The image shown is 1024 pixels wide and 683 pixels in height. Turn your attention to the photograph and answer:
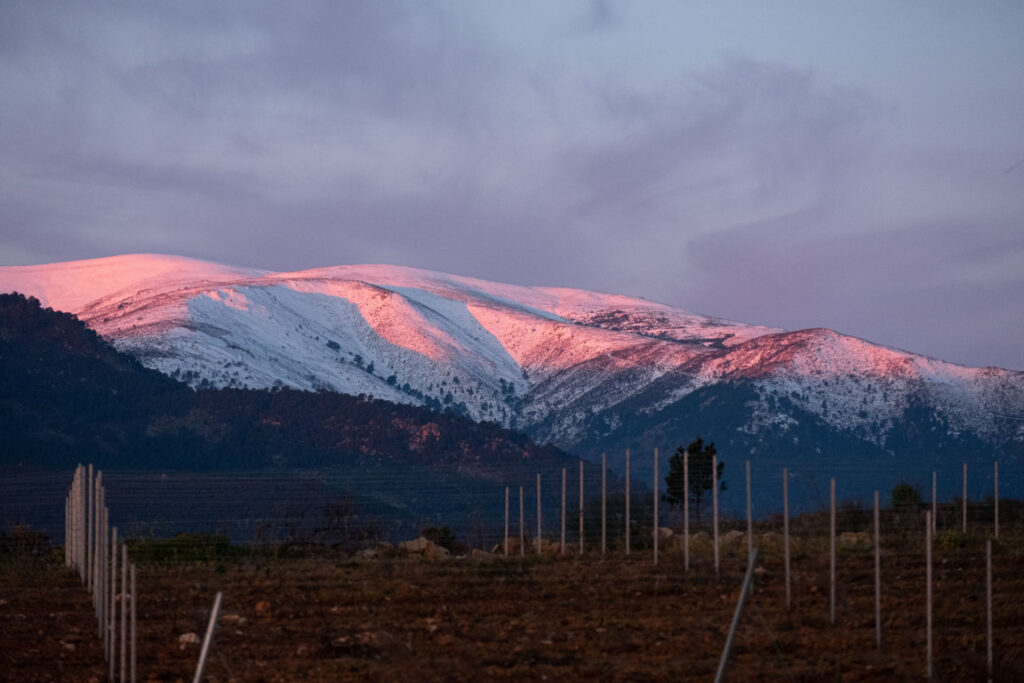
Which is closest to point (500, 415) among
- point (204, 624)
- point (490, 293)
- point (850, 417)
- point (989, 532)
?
point (850, 417)

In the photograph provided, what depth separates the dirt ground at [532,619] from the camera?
8.41 m

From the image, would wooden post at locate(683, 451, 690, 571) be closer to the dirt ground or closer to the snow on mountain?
the dirt ground

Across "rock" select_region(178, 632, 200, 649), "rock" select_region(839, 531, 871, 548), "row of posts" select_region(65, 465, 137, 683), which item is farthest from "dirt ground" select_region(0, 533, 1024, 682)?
"rock" select_region(839, 531, 871, 548)

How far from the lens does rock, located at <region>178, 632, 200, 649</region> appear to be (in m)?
9.42

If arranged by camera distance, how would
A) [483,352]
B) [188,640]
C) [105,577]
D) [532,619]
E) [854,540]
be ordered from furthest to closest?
1. [483,352]
2. [854,540]
3. [532,619]
4. [188,640]
5. [105,577]

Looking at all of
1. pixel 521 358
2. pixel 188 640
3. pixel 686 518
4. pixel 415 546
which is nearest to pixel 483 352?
pixel 521 358

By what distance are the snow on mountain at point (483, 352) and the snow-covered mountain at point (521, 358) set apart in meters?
0.13

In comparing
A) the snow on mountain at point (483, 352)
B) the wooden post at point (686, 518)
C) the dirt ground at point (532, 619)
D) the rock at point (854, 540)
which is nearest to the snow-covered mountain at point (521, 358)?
the snow on mountain at point (483, 352)

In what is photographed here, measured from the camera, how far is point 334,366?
67.2 meters

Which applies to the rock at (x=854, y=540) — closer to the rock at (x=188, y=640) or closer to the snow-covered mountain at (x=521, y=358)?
the rock at (x=188, y=640)

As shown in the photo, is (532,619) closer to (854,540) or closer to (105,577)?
(105,577)

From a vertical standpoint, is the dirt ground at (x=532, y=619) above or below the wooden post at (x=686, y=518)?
below

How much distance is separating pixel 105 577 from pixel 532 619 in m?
3.80

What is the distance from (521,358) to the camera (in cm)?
7806
